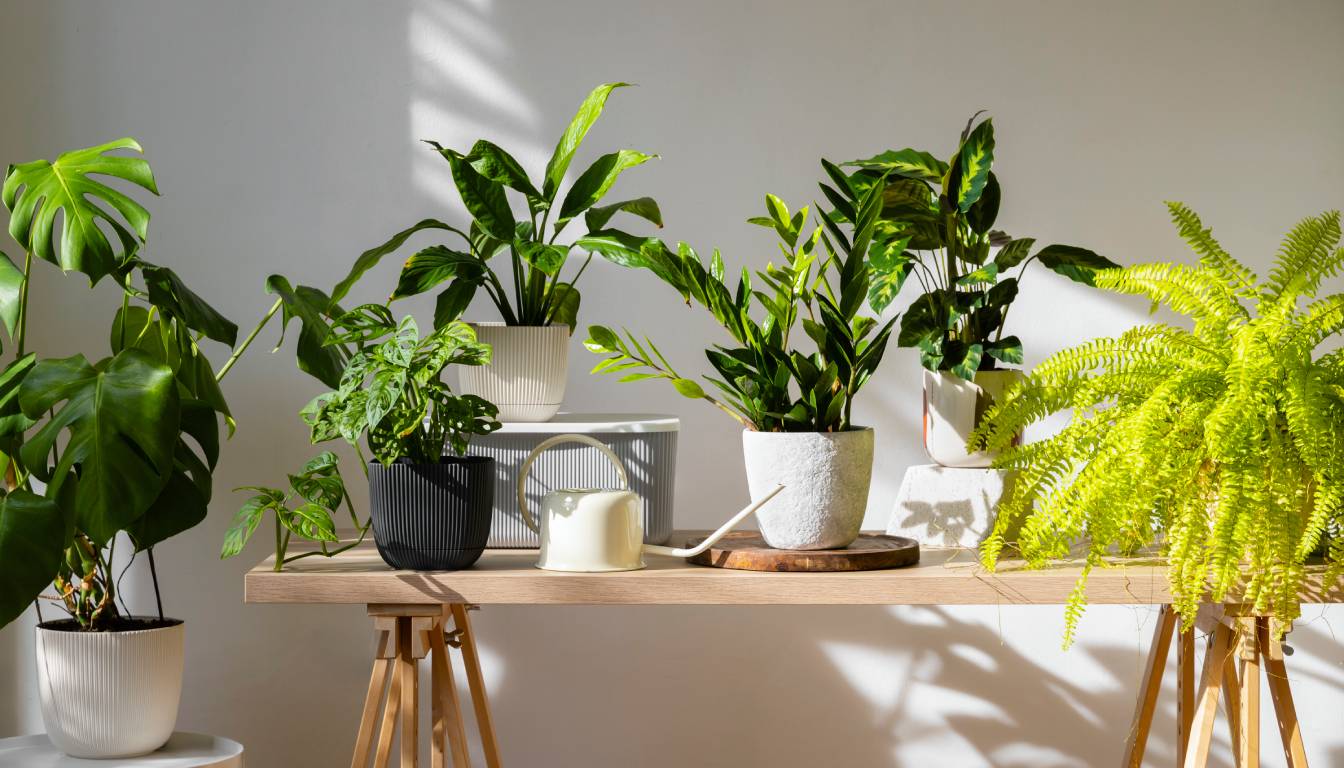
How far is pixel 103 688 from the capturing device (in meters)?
1.66

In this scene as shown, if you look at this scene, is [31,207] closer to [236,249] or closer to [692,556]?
[236,249]

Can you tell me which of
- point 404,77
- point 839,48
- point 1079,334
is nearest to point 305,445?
point 404,77

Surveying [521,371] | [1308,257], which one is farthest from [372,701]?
[1308,257]

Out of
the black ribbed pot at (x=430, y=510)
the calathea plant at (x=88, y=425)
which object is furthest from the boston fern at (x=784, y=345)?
the calathea plant at (x=88, y=425)

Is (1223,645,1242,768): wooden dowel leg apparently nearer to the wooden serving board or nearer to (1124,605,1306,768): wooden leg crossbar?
(1124,605,1306,768): wooden leg crossbar

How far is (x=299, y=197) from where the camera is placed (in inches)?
89.7

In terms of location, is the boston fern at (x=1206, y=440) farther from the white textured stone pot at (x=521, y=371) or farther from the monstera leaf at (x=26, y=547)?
the monstera leaf at (x=26, y=547)

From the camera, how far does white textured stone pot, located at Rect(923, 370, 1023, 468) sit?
1.73m

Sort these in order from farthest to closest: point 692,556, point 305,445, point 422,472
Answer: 1. point 305,445
2. point 692,556
3. point 422,472

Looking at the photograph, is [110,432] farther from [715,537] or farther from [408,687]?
[715,537]

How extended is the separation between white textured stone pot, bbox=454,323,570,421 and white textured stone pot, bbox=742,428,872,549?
0.34 meters

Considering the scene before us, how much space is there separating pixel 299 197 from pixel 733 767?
4.61ft

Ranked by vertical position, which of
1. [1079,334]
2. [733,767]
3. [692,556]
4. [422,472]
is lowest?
[733,767]

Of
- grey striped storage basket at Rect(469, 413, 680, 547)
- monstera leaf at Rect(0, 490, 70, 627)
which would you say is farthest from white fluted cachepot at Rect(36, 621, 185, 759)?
grey striped storage basket at Rect(469, 413, 680, 547)
